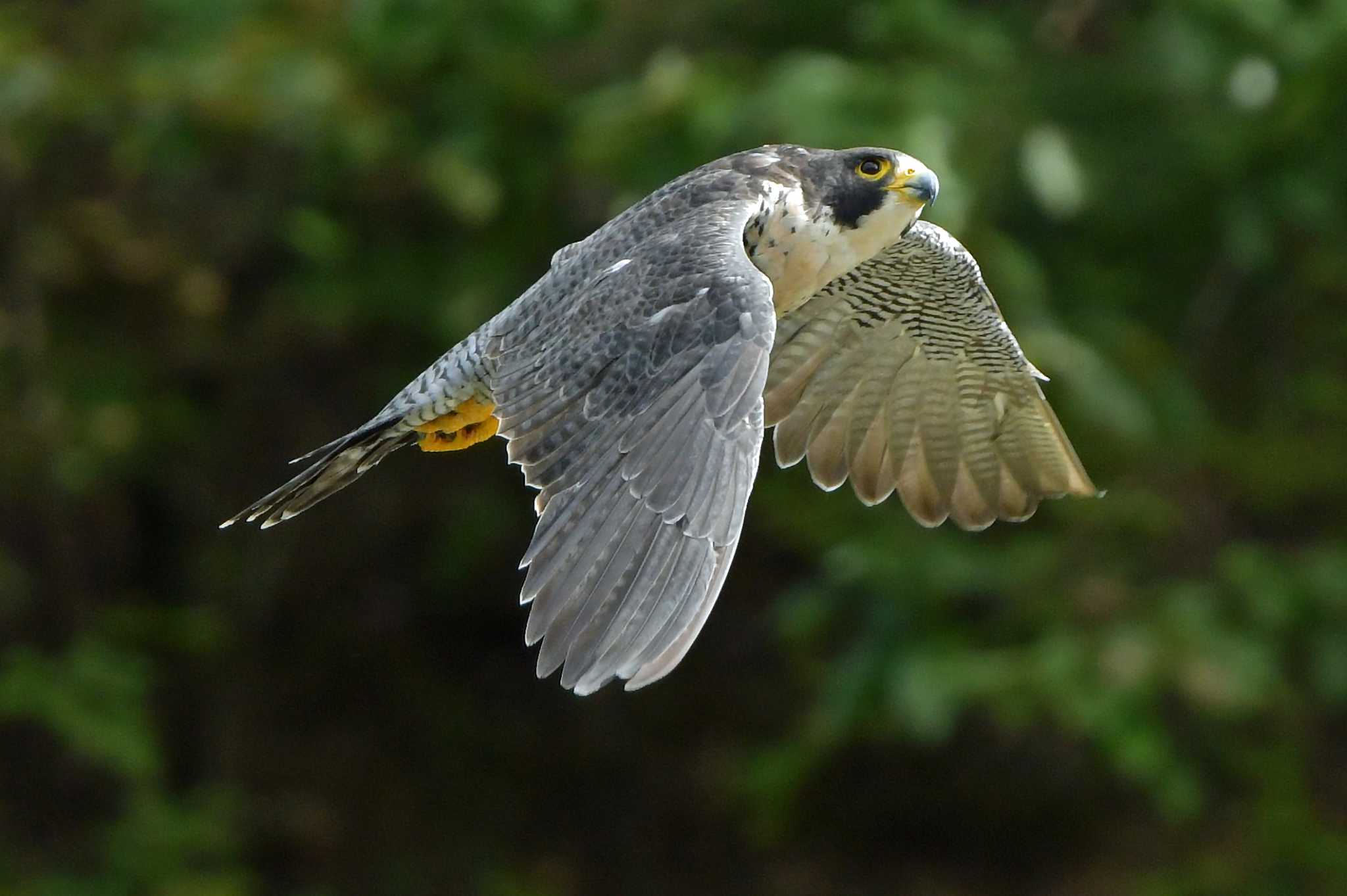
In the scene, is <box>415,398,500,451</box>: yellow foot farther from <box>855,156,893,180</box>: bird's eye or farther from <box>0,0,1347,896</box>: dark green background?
<box>0,0,1347,896</box>: dark green background

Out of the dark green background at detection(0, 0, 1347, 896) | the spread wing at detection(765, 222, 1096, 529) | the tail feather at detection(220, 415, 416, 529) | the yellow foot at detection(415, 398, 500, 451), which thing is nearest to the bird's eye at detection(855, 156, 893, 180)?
the spread wing at detection(765, 222, 1096, 529)

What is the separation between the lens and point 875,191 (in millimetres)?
4898

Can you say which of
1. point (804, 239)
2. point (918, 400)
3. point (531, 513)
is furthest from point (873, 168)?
point (531, 513)

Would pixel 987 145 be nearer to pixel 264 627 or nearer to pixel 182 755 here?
pixel 264 627

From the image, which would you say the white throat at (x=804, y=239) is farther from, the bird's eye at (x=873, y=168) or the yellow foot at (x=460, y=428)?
the yellow foot at (x=460, y=428)

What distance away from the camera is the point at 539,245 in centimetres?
893

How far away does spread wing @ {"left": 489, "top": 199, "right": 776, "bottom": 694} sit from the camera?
Answer: 377 centimetres

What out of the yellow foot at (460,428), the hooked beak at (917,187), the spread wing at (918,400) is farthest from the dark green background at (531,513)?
the yellow foot at (460,428)

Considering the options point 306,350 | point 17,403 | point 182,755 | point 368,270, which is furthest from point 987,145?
point 182,755

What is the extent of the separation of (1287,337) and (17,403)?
630cm

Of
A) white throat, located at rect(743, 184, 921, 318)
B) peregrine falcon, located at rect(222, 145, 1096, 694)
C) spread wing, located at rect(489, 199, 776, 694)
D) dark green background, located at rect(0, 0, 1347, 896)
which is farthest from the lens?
dark green background, located at rect(0, 0, 1347, 896)

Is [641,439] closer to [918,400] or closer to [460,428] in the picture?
[460,428]

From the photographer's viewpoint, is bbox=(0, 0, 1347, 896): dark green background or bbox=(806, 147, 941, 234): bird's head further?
bbox=(0, 0, 1347, 896): dark green background

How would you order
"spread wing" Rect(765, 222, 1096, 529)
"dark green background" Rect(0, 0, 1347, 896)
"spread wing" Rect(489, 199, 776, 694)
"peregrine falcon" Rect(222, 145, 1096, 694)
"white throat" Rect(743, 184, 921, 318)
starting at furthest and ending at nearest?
"dark green background" Rect(0, 0, 1347, 896), "spread wing" Rect(765, 222, 1096, 529), "white throat" Rect(743, 184, 921, 318), "peregrine falcon" Rect(222, 145, 1096, 694), "spread wing" Rect(489, 199, 776, 694)
